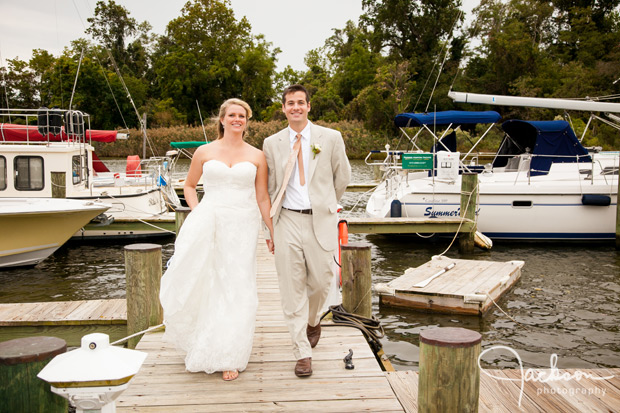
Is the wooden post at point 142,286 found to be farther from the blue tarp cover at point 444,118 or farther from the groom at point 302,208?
the blue tarp cover at point 444,118

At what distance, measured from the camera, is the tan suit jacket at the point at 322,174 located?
427 cm

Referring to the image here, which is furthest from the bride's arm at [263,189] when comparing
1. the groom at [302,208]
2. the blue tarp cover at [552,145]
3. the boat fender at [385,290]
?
the blue tarp cover at [552,145]

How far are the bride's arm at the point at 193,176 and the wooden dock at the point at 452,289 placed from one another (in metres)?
5.16

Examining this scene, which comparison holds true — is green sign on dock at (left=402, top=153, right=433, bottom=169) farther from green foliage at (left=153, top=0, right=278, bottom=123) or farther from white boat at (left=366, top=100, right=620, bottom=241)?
green foliage at (left=153, top=0, right=278, bottom=123)

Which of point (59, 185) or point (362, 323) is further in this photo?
point (59, 185)

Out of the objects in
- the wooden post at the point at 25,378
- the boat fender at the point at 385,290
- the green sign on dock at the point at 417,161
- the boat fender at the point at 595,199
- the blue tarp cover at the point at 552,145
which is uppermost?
the blue tarp cover at the point at 552,145

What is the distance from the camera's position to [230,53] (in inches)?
2911

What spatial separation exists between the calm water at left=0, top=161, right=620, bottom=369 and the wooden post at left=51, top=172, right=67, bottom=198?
4.95 feet

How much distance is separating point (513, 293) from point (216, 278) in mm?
7439

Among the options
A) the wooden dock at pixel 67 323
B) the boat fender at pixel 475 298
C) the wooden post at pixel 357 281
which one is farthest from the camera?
the boat fender at pixel 475 298

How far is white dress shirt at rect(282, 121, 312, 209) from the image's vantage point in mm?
4281

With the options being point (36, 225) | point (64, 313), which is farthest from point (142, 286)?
point (36, 225)

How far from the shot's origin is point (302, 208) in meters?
4.28

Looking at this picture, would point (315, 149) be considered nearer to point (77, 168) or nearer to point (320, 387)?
point (320, 387)
